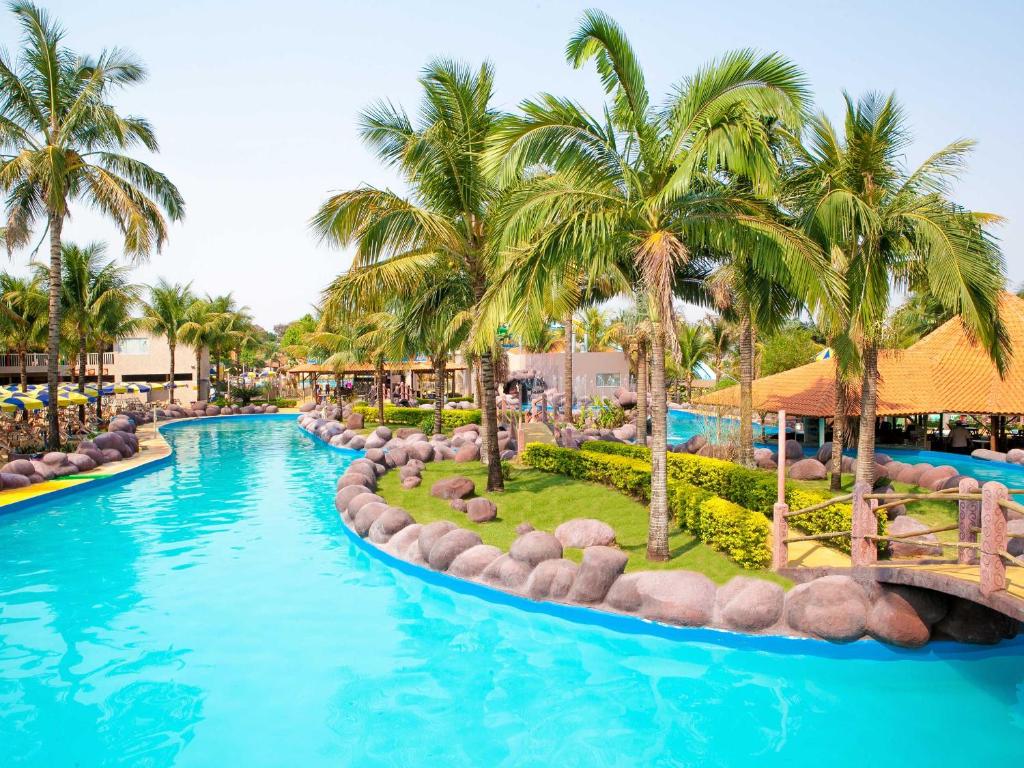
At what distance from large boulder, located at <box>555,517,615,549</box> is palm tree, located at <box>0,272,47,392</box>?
3141 cm

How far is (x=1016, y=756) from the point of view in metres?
6.32

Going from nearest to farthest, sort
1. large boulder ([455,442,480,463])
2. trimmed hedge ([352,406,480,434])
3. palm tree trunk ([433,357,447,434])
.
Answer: large boulder ([455,442,480,463]) → palm tree trunk ([433,357,447,434]) → trimmed hedge ([352,406,480,434])

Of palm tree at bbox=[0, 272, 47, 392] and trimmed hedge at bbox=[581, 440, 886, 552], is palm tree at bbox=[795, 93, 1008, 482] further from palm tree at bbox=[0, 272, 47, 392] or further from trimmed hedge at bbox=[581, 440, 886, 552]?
palm tree at bbox=[0, 272, 47, 392]

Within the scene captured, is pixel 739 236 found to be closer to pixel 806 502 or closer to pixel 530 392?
pixel 806 502

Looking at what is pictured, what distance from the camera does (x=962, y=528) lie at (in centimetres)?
820

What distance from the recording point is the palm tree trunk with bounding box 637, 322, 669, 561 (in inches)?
376

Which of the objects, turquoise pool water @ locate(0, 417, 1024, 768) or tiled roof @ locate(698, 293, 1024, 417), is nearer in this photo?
turquoise pool water @ locate(0, 417, 1024, 768)

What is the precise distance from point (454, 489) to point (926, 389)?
17.9 m

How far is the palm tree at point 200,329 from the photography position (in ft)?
146

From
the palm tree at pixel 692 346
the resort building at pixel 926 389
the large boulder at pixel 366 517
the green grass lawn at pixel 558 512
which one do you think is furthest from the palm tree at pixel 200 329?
the large boulder at pixel 366 517

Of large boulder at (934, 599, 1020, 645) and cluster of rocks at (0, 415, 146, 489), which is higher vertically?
cluster of rocks at (0, 415, 146, 489)

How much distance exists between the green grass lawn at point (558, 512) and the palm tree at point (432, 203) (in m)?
1.17

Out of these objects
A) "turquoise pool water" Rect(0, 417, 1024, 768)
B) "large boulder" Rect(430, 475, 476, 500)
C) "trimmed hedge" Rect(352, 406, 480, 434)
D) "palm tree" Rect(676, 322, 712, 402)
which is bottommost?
"turquoise pool water" Rect(0, 417, 1024, 768)

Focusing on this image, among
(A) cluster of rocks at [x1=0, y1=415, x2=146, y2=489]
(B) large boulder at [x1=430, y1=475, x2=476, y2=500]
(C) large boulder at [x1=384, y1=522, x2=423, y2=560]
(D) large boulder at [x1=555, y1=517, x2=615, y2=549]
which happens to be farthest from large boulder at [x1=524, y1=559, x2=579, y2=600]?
(A) cluster of rocks at [x1=0, y1=415, x2=146, y2=489]
